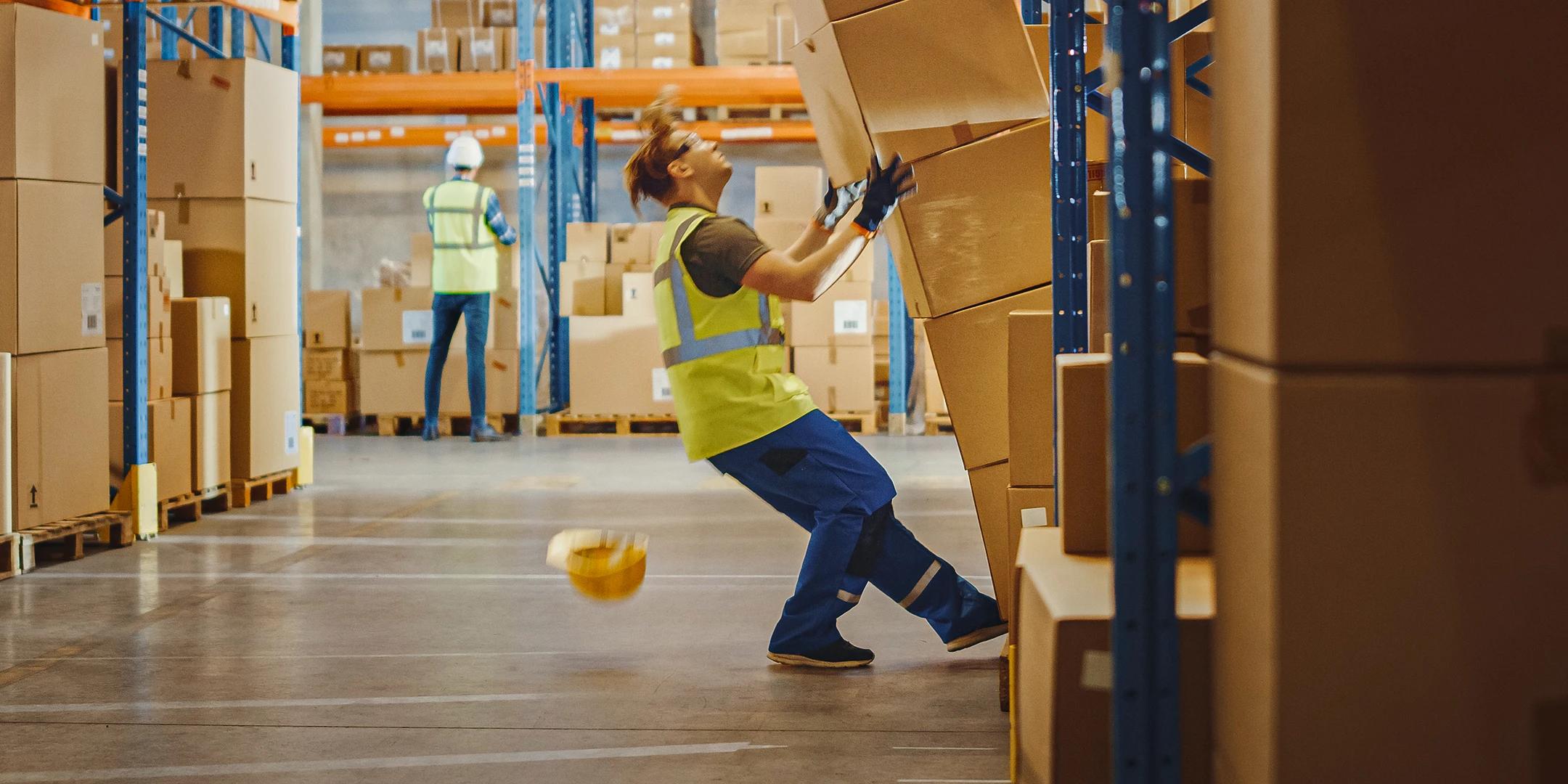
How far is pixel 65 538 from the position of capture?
560 cm

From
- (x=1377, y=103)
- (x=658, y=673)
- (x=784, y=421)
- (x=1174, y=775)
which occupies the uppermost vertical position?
(x=1377, y=103)

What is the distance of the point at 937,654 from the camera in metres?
3.75

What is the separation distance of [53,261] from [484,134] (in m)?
7.59

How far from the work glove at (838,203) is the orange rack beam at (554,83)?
6987mm

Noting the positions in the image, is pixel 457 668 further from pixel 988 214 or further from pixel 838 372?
pixel 838 372

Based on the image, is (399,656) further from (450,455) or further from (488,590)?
(450,455)

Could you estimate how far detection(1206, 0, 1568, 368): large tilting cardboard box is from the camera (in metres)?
1.33

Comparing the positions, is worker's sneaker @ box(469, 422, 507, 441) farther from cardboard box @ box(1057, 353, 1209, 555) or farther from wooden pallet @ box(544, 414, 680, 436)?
cardboard box @ box(1057, 353, 1209, 555)

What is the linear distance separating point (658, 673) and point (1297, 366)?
8.08 feet

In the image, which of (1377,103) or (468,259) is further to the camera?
(468,259)

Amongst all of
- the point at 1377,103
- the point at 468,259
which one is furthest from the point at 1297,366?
the point at 468,259

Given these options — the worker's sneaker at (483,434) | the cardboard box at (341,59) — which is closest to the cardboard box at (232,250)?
the worker's sneaker at (483,434)

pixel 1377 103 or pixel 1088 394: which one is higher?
pixel 1377 103

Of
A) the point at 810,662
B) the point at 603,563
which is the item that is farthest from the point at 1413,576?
the point at 603,563
